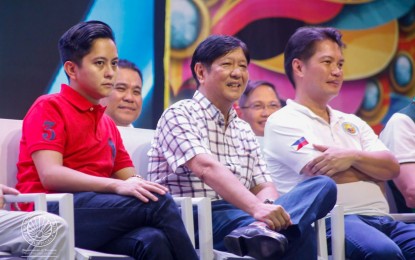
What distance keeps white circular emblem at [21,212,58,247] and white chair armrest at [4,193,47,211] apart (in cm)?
8

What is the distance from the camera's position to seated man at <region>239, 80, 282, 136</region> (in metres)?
3.87

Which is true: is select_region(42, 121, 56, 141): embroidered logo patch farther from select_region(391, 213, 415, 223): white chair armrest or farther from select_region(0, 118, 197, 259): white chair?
select_region(391, 213, 415, 223): white chair armrest

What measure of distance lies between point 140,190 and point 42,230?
1.10 feet

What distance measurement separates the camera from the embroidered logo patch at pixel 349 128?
301 centimetres

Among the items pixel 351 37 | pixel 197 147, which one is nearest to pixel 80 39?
pixel 197 147

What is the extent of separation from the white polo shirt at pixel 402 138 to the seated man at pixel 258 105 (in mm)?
780

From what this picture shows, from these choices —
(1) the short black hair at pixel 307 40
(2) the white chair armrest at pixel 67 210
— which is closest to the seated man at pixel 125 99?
(1) the short black hair at pixel 307 40

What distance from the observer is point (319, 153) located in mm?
2793

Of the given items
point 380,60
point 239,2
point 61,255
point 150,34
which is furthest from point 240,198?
point 380,60

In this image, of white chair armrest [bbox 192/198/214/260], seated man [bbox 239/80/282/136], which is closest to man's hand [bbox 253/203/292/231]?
white chair armrest [bbox 192/198/214/260]

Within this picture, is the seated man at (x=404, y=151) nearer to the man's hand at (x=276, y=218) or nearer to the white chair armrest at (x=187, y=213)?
the man's hand at (x=276, y=218)

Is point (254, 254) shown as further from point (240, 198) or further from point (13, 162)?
point (13, 162)

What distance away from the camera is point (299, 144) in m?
2.82

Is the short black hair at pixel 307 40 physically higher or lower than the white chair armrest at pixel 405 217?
higher
